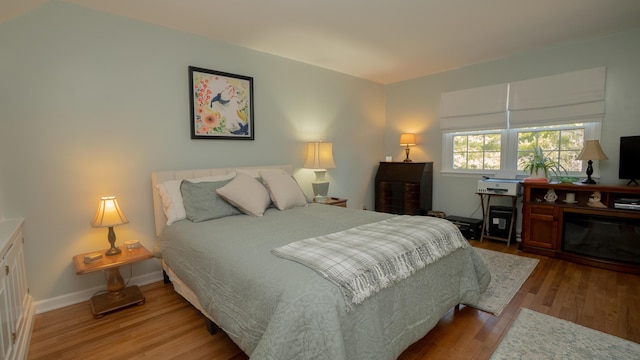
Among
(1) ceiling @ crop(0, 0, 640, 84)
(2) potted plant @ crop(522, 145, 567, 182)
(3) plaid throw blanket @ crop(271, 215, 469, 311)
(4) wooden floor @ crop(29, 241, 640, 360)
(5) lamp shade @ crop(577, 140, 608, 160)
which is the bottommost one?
(4) wooden floor @ crop(29, 241, 640, 360)

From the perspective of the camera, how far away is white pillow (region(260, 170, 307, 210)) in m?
2.97

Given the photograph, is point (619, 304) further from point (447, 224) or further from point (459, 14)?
point (459, 14)

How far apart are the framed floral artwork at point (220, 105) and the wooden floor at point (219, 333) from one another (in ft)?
5.45

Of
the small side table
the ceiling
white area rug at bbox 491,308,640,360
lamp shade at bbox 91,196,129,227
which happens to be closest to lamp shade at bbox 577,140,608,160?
the ceiling

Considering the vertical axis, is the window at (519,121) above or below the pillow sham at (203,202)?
above

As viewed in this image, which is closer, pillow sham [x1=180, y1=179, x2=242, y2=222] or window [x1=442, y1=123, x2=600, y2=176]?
pillow sham [x1=180, y1=179, x2=242, y2=222]

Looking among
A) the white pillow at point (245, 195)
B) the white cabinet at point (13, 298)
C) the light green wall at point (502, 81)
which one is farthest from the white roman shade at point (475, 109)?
the white cabinet at point (13, 298)

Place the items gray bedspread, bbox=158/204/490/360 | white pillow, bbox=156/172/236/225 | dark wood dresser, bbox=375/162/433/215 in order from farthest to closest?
dark wood dresser, bbox=375/162/433/215 < white pillow, bbox=156/172/236/225 < gray bedspread, bbox=158/204/490/360

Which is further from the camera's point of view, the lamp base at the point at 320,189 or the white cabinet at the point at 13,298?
the lamp base at the point at 320,189

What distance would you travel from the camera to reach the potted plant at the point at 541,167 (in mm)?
3812

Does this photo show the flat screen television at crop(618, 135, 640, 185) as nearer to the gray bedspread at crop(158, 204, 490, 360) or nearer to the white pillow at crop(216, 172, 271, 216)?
the gray bedspread at crop(158, 204, 490, 360)

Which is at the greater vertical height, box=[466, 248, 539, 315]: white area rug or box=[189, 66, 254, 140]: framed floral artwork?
box=[189, 66, 254, 140]: framed floral artwork

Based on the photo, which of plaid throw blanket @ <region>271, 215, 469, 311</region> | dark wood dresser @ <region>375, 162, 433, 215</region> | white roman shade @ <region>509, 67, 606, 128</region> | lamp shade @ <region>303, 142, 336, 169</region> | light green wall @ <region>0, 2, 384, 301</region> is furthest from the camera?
dark wood dresser @ <region>375, 162, 433, 215</region>

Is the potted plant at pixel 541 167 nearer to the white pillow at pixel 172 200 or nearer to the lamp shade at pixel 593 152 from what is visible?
the lamp shade at pixel 593 152
